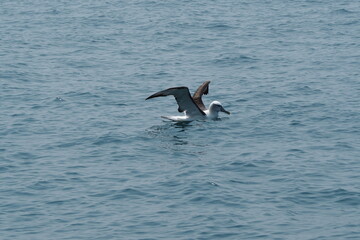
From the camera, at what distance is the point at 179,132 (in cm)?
3303

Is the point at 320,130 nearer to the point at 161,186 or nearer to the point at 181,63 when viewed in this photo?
the point at 161,186

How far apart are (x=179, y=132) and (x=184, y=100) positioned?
4.39ft

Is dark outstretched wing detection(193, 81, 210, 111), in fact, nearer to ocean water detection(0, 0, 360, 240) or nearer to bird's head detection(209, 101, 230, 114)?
ocean water detection(0, 0, 360, 240)

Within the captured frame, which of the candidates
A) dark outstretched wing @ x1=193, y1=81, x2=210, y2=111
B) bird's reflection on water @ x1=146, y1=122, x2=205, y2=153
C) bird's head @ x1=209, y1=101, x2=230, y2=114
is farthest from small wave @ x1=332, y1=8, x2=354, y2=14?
bird's reflection on water @ x1=146, y1=122, x2=205, y2=153

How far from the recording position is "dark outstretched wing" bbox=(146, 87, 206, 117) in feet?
106

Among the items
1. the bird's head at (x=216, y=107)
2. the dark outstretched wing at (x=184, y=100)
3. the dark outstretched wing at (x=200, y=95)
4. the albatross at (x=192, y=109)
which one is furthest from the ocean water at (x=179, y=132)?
the dark outstretched wing at (x=200, y=95)

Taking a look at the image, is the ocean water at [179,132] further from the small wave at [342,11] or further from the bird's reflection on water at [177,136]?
the small wave at [342,11]

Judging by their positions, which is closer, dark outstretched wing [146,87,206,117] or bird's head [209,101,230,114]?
dark outstretched wing [146,87,206,117]

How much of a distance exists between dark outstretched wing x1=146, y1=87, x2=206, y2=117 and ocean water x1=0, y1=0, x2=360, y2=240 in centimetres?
64

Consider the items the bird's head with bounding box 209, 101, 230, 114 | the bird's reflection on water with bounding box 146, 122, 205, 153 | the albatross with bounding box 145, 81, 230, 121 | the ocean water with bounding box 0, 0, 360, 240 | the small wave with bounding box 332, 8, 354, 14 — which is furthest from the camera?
the small wave with bounding box 332, 8, 354, 14

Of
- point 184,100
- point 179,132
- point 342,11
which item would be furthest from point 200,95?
point 342,11

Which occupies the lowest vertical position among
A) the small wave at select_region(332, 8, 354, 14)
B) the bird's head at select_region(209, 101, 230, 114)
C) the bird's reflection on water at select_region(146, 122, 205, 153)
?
the small wave at select_region(332, 8, 354, 14)

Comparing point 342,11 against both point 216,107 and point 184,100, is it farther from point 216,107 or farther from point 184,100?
point 184,100

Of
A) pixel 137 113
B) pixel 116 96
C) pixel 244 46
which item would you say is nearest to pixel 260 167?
pixel 137 113
